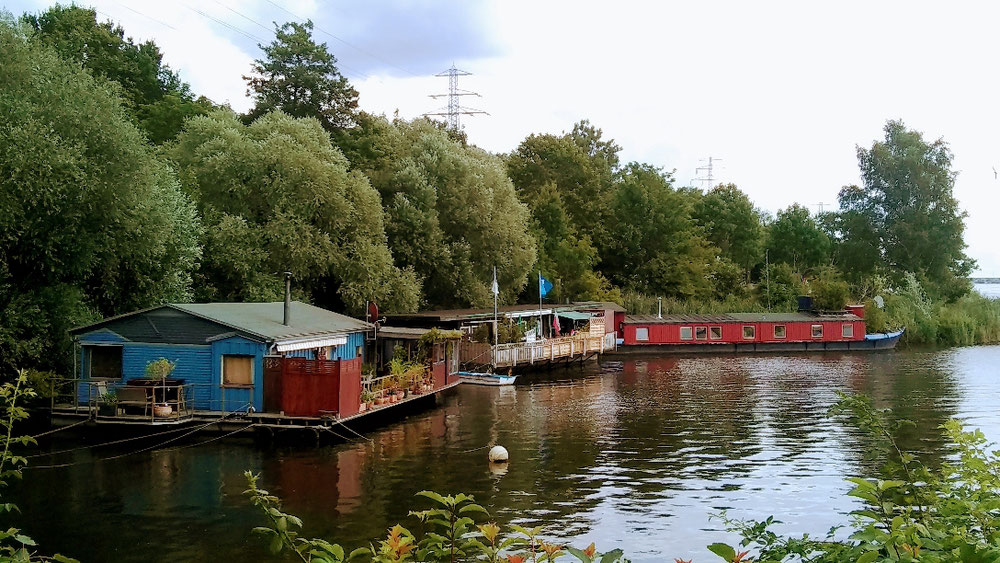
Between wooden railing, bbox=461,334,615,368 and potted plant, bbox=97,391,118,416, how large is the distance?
18866mm

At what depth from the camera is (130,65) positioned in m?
61.2

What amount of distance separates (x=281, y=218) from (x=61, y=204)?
1281 cm

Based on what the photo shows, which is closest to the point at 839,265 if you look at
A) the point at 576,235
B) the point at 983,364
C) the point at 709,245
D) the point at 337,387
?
the point at 709,245

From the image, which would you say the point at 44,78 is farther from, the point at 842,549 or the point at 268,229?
the point at 842,549

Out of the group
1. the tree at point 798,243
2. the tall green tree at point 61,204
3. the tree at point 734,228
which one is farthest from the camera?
the tree at point 798,243

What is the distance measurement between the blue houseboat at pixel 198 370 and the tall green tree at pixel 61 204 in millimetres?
3604

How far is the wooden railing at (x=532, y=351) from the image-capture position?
41.2 m

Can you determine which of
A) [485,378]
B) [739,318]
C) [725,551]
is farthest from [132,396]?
[739,318]

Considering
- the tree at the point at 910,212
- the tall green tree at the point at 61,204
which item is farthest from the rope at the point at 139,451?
the tree at the point at 910,212

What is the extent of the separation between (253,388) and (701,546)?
1401cm

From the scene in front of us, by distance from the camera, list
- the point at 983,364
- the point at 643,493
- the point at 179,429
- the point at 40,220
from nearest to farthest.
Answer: the point at 643,493
the point at 179,429
the point at 40,220
the point at 983,364

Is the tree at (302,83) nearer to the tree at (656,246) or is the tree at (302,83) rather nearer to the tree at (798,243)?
the tree at (656,246)

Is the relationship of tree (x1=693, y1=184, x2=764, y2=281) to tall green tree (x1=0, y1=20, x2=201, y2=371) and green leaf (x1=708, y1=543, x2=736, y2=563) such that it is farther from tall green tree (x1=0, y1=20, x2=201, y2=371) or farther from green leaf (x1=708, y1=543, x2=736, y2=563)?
green leaf (x1=708, y1=543, x2=736, y2=563)

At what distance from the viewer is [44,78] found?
28922mm
